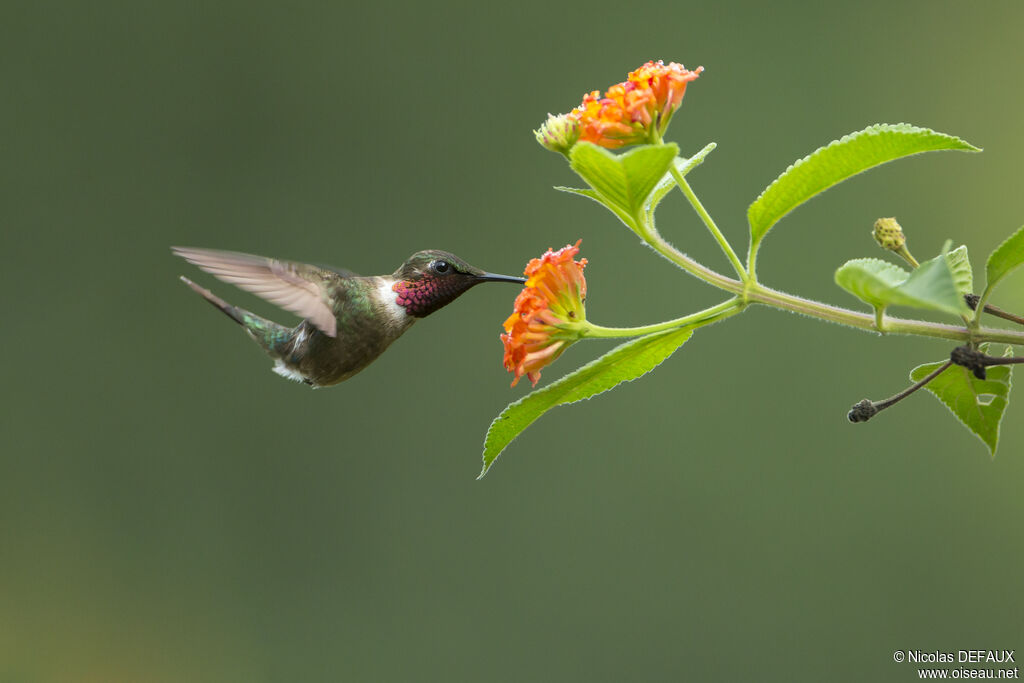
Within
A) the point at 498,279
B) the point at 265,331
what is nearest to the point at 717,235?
the point at 498,279

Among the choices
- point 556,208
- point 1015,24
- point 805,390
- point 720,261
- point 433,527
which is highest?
point 1015,24

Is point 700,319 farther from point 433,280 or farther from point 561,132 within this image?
point 433,280

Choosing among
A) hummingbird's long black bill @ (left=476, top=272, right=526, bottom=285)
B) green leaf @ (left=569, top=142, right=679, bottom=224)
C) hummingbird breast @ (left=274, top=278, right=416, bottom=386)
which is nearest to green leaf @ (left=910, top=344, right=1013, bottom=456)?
green leaf @ (left=569, top=142, right=679, bottom=224)

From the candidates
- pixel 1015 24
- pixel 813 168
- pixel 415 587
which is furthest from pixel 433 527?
pixel 813 168

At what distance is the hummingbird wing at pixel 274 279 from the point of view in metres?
1.39

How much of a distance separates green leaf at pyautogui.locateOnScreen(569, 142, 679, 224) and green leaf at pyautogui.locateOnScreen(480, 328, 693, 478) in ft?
0.42

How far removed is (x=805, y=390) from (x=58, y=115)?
126 inches

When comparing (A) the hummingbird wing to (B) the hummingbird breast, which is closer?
(A) the hummingbird wing

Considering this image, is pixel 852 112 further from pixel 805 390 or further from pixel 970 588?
pixel 970 588

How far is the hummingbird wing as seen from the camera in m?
1.39

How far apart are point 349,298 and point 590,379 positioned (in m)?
0.62

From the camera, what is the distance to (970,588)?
3598 mm

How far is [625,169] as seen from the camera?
2.96ft

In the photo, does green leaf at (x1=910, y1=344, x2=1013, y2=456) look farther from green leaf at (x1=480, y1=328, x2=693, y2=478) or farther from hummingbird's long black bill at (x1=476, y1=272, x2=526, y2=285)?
hummingbird's long black bill at (x1=476, y1=272, x2=526, y2=285)
